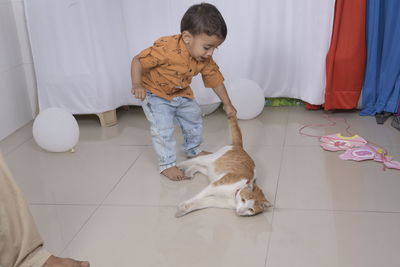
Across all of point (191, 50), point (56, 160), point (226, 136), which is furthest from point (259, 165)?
point (56, 160)

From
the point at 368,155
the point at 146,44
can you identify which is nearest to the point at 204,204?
the point at 368,155

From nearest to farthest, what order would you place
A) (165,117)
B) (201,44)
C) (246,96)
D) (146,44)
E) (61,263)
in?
1. (61,263)
2. (201,44)
3. (165,117)
4. (246,96)
5. (146,44)

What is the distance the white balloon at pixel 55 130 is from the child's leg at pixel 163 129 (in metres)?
0.40

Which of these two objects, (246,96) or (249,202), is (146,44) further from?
(249,202)

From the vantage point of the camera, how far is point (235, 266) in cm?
131

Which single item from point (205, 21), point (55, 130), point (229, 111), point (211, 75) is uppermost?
point (205, 21)

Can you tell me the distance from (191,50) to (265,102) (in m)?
0.89

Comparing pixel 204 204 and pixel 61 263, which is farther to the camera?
pixel 204 204

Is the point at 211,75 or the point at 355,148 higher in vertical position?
the point at 211,75

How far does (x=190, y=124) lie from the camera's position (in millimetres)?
1969

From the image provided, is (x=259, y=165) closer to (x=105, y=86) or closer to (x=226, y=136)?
(x=226, y=136)

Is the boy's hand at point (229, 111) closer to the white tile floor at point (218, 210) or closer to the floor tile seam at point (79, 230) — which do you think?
the white tile floor at point (218, 210)

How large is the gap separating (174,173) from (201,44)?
52 cm

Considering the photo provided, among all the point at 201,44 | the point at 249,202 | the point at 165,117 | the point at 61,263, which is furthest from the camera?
the point at 165,117
